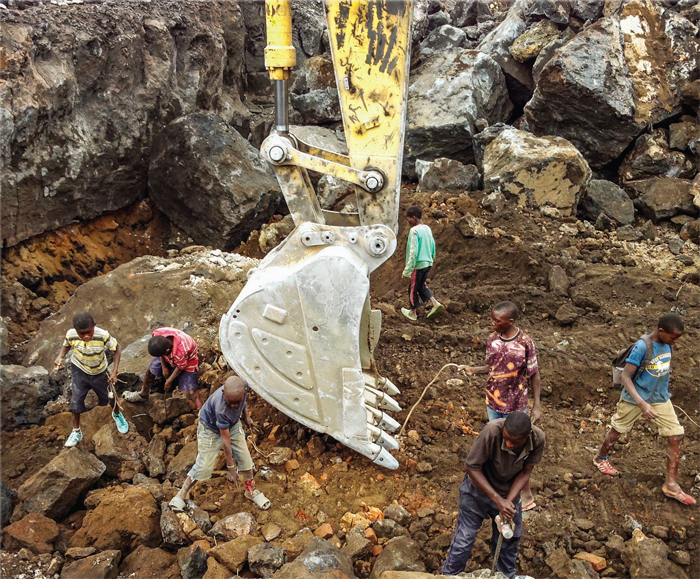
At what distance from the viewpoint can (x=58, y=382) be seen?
5832 mm

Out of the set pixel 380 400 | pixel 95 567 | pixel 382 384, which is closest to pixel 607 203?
pixel 382 384

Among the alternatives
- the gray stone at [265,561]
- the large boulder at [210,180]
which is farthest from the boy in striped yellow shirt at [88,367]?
the large boulder at [210,180]

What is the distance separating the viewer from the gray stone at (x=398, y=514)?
157 inches

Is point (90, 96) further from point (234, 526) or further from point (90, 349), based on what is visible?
point (234, 526)

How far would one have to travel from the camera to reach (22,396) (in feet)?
17.5

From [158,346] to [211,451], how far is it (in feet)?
3.68

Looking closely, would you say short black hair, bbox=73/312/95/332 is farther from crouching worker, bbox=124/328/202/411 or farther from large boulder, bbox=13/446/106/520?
large boulder, bbox=13/446/106/520

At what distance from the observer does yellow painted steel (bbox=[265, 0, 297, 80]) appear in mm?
3840

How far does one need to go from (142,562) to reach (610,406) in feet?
12.9

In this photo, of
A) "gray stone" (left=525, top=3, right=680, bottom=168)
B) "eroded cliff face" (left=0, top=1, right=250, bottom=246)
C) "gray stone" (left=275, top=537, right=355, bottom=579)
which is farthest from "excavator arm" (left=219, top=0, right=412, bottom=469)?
"gray stone" (left=525, top=3, right=680, bottom=168)

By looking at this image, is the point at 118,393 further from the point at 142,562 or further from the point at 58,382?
the point at 142,562

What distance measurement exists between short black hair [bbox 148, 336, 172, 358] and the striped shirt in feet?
1.05

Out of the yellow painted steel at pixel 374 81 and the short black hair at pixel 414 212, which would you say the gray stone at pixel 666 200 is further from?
the yellow painted steel at pixel 374 81

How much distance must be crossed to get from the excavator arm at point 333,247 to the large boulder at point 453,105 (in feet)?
24.5
